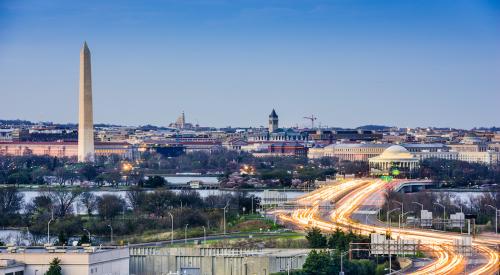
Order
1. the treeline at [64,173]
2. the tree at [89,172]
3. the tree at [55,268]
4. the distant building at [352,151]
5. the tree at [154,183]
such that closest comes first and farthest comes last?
the tree at [55,268] < the tree at [154,183] < the treeline at [64,173] < the tree at [89,172] < the distant building at [352,151]

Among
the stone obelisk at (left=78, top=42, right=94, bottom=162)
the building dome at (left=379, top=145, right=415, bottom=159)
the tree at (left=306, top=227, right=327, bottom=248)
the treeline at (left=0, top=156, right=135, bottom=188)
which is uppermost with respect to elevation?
the stone obelisk at (left=78, top=42, right=94, bottom=162)

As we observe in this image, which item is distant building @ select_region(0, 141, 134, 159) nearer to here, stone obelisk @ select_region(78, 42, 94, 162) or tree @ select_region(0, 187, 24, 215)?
stone obelisk @ select_region(78, 42, 94, 162)

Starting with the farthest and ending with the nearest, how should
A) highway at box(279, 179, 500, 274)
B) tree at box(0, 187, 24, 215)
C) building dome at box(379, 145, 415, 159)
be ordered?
building dome at box(379, 145, 415, 159)
tree at box(0, 187, 24, 215)
highway at box(279, 179, 500, 274)

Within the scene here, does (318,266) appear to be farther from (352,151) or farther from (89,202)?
(352,151)

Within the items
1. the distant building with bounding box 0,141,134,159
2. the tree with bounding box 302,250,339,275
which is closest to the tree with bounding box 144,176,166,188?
the tree with bounding box 302,250,339,275

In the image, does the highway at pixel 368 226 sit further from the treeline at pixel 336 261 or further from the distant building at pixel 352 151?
the distant building at pixel 352 151

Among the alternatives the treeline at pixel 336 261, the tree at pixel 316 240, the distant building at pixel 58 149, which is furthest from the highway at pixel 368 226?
the distant building at pixel 58 149

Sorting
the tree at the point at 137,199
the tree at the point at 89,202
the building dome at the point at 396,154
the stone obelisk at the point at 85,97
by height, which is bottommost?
the tree at the point at 89,202
